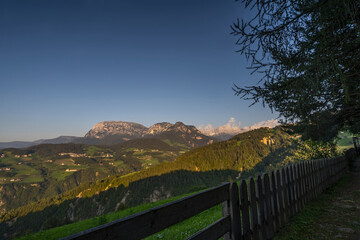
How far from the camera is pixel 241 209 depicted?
3.72 meters

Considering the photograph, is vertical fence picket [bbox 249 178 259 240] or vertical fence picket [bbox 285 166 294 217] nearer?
vertical fence picket [bbox 249 178 259 240]

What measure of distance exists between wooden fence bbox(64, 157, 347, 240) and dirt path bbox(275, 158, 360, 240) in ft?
0.79

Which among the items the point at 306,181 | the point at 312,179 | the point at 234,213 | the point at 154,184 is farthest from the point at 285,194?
the point at 154,184

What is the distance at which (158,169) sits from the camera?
15312cm

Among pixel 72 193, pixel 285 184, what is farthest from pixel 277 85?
pixel 72 193

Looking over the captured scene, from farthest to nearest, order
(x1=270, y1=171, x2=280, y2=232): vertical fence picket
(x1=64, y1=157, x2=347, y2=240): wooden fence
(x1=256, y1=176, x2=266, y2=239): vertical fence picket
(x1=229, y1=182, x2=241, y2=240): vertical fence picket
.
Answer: (x1=270, y1=171, x2=280, y2=232): vertical fence picket → (x1=256, y1=176, x2=266, y2=239): vertical fence picket → (x1=229, y1=182, x2=241, y2=240): vertical fence picket → (x1=64, y1=157, x2=347, y2=240): wooden fence

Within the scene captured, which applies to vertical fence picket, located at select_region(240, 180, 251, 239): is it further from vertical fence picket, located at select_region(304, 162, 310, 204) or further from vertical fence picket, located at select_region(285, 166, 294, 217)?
vertical fence picket, located at select_region(304, 162, 310, 204)

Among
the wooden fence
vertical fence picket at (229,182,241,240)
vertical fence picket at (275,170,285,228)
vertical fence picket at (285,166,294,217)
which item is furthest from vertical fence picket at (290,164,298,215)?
vertical fence picket at (229,182,241,240)

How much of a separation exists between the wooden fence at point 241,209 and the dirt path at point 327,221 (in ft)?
0.79

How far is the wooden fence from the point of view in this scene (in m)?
1.82

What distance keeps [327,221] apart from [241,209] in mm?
3722

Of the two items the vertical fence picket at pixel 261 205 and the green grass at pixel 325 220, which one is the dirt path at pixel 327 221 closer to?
the green grass at pixel 325 220

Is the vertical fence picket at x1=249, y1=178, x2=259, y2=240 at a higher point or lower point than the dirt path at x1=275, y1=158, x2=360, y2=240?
higher

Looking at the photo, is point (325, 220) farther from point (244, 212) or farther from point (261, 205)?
point (244, 212)
